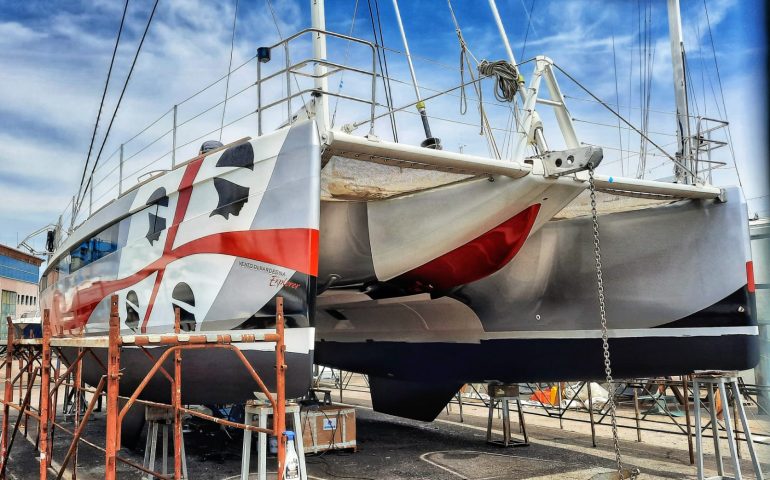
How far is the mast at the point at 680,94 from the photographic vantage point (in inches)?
244

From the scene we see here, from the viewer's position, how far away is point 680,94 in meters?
6.58

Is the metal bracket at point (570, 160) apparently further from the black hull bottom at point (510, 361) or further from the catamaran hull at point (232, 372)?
the black hull bottom at point (510, 361)

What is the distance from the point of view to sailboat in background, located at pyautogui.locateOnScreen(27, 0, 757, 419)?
4.61 meters

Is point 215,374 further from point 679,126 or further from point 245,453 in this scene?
point 679,126

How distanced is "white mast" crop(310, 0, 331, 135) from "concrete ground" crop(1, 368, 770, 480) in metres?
3.52

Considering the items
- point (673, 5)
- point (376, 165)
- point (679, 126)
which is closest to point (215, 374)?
point (376, 165)

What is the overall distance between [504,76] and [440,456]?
4.36 m

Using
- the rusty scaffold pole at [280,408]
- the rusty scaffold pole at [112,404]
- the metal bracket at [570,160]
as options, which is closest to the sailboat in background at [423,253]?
the metal bracket at [570,160]

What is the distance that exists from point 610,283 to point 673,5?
10.4 feet

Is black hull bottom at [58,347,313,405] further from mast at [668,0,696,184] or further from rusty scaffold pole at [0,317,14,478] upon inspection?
mast at [668,0,696,184]

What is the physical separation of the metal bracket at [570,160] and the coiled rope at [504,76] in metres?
0.58

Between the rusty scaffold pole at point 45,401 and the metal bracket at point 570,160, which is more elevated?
the metal bracket at point 570,160

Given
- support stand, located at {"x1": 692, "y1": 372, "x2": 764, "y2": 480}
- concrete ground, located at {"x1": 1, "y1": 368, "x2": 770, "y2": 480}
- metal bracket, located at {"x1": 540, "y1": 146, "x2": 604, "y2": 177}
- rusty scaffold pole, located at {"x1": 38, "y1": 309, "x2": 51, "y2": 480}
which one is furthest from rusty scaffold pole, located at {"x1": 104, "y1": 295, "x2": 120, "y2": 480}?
support stand, located at {"x1": 692, "y1": 372, "x2": 764, "y2": 480}

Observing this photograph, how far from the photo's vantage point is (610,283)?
6.61 meters
